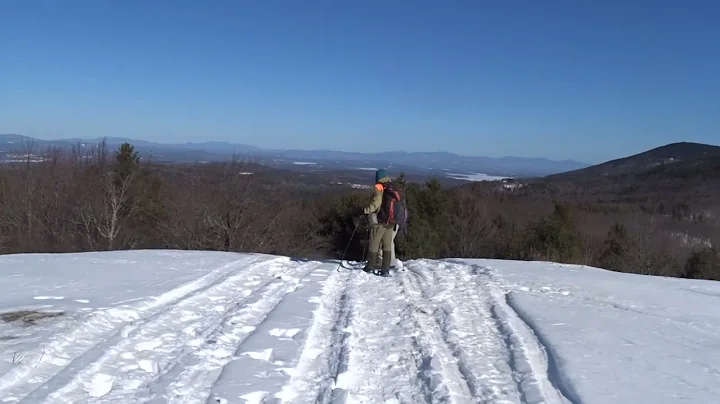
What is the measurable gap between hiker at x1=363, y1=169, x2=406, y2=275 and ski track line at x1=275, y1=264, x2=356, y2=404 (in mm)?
2503

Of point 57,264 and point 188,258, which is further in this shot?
point 188,258

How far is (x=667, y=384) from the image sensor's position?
520 cm

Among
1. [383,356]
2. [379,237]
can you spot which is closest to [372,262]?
[379,237]

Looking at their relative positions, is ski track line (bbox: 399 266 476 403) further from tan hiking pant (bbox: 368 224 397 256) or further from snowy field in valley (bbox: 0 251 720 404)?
tan hiking pant (bbox: 368 224 397 256)

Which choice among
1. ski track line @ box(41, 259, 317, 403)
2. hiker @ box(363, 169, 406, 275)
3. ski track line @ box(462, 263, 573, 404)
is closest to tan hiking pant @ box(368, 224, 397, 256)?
hiker @ box(363, 169, 406, 275)

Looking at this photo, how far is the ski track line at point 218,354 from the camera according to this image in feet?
15.2

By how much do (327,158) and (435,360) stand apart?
144838 mm

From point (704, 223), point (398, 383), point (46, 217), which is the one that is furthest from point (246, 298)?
point (704, 223)

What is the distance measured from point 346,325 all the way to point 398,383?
186 cm

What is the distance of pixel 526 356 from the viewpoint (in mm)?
5840

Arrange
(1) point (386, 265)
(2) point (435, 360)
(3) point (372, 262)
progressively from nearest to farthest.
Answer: (2) point (435, 360)
(1) point (386, 265)
(3) point (372, 262)

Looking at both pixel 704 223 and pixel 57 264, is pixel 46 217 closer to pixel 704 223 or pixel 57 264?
pixel 57 264

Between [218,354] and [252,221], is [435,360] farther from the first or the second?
[252,221]

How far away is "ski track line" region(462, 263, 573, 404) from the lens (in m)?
4.89
